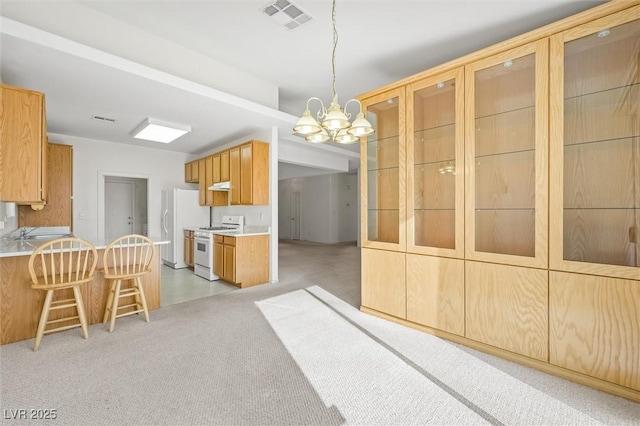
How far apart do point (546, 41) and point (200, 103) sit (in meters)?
3.54

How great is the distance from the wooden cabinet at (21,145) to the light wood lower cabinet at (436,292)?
3.73 metres

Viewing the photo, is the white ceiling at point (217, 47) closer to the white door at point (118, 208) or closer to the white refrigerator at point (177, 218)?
the white refrigerator at point (177, 218)

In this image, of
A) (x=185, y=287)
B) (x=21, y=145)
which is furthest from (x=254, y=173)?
(x=21, y=145)

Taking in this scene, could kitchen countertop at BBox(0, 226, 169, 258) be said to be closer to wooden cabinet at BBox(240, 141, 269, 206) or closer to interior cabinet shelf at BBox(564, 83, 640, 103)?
wooden cabinet at BBox(240, 141, 269, 206)

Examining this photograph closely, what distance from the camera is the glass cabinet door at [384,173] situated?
2.98m

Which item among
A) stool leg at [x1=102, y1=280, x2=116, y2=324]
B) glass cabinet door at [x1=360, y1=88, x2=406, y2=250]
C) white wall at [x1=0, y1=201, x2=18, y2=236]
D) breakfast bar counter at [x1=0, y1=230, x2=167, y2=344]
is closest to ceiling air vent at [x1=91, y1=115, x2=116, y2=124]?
white wall at [x1=0, y1=201, x2=18, y2=236]

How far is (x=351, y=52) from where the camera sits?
3.11 metres

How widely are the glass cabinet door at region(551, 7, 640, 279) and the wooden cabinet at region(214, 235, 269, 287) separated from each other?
382 centimetres

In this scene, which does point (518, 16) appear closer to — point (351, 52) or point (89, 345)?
point (351, 52)

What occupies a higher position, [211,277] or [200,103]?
[200,103]

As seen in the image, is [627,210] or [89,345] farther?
[89,345]

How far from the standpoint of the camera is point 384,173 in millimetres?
3195

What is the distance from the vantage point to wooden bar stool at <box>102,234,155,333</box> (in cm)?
290

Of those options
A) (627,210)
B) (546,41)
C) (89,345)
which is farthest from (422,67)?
(89,345)
